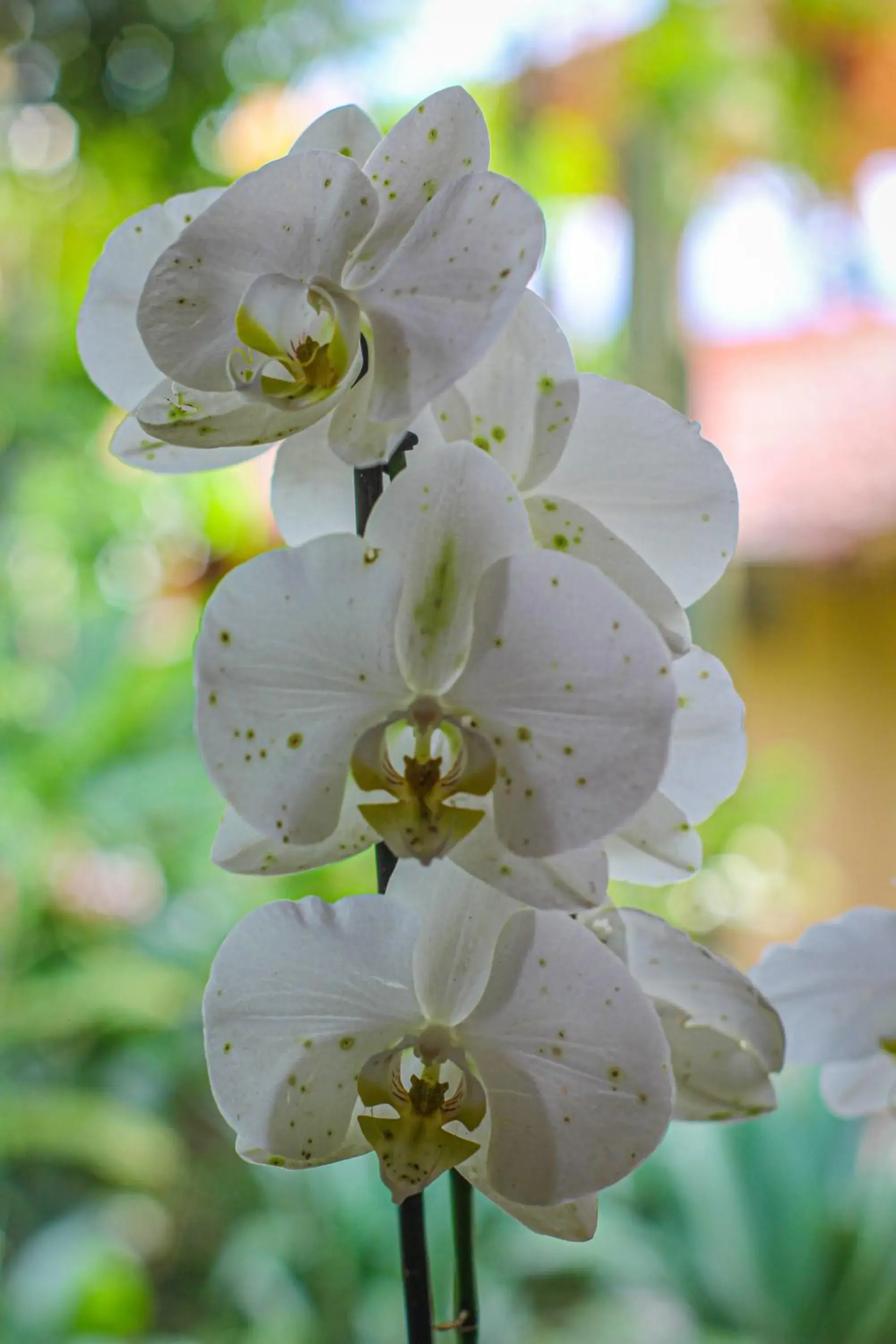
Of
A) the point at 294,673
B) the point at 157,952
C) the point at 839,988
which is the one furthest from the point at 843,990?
the point at 157,952

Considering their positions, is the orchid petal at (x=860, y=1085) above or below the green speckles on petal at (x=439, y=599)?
below

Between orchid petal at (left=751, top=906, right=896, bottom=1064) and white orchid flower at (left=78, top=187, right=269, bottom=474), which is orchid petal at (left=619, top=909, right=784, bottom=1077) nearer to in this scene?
orchid petal at (left=751, top=906, right=896, bottom=1064)

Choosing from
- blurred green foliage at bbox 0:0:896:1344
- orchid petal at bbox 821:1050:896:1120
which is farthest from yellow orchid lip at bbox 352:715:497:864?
blurred green foliage at bbox 0:0:896:1344

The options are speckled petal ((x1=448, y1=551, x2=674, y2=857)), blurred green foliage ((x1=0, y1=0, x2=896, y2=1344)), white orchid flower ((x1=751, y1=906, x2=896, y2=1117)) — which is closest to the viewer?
speckled petal ((x1=448, y1=551, x2=674, y2=857))

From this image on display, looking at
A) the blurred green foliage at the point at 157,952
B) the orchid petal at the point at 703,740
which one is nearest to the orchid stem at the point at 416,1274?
the orchid petal at the point at 703,740

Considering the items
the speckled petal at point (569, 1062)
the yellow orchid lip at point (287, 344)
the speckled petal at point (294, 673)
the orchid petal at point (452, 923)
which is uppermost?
the yellow orchid lip at point (287, 344)

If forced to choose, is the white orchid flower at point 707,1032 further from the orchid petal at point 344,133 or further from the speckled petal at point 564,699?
the orchid petal at point 344,133

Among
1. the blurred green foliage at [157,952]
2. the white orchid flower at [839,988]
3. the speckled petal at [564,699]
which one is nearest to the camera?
the speckled petal at [564,699]
